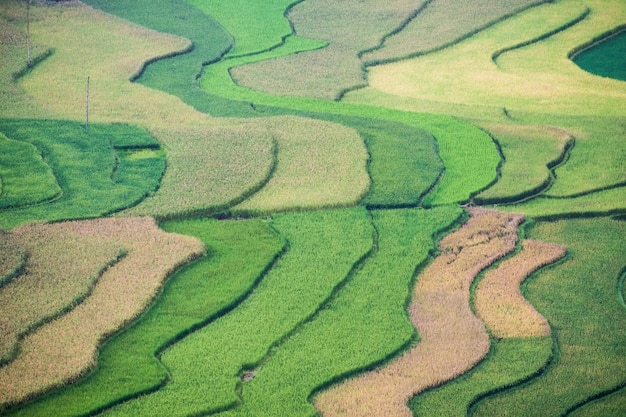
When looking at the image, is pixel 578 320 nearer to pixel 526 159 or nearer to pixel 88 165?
pixel 526 159

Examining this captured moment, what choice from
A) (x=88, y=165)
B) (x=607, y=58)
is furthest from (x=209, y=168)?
(x=607, y=58)

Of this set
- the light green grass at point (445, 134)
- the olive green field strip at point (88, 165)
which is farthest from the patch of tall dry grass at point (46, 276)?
the light green grass at point (445, 134)

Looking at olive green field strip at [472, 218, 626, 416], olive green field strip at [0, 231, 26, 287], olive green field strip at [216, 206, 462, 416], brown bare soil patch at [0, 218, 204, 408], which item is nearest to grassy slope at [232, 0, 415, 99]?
olive green field strip at [472, 218, 626, 416]

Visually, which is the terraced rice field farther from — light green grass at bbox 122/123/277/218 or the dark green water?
the dark green water

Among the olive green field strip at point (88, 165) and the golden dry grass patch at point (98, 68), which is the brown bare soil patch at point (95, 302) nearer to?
the olive green field strip at point (88, 165)

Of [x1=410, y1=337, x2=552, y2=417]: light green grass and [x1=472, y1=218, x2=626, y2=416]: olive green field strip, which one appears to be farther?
[x1=472, y1=218, x2=626, y2=416]: olive green field strip

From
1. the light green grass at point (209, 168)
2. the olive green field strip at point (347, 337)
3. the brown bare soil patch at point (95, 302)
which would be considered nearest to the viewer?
the brown bare soil patch at point (95, 302)
